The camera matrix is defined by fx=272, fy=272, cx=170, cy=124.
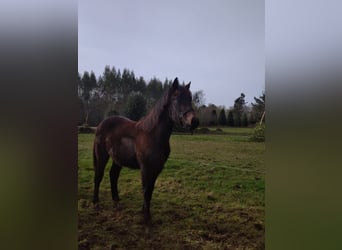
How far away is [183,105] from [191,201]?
652 mm

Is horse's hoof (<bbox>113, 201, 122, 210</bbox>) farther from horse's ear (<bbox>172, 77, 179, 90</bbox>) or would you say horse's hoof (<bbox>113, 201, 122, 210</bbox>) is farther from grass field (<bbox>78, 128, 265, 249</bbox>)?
horse's ear (<bbox>172, 77, 179, 90</bbox>)

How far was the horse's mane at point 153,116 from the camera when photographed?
1.87 meters

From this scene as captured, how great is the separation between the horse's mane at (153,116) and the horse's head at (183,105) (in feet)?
→ 0.20

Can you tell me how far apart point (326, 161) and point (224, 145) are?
0.62 meters

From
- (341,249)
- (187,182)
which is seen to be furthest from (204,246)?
(341,249)

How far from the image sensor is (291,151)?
1685 millimetres

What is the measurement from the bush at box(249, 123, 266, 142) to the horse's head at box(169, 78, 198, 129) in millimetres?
394

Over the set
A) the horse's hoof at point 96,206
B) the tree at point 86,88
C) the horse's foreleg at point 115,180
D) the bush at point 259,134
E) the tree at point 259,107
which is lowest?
the horse's hoof at point 96,206

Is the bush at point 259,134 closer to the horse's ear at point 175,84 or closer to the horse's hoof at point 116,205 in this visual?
the horse's ear at point 175,84

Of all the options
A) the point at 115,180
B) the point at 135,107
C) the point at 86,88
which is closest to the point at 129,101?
the point at 135,107

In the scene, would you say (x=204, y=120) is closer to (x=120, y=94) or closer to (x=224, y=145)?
(x=224, y=145)

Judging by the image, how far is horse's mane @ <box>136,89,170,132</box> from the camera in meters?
1.87

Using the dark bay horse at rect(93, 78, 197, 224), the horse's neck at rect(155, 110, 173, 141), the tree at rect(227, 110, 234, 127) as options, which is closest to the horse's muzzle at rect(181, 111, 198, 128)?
the dark bay horse at rect(93, 78, 197, 224)

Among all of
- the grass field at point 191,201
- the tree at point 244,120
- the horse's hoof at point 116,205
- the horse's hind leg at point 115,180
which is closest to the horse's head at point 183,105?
the grass field at point 191,201
